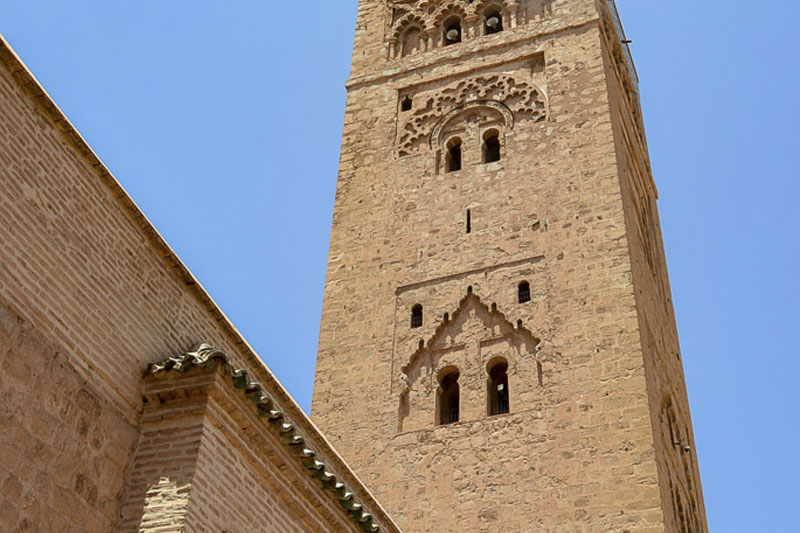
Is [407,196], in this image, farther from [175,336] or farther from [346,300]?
[175,336]

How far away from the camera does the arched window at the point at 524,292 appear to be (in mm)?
11414

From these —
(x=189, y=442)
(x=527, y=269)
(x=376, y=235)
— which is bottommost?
(x=189, y=442)

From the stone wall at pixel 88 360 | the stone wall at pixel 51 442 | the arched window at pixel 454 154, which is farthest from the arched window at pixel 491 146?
the stone wall at pixel 51 442

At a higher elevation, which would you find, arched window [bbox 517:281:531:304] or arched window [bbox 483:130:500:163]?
arched window [bbox 483:130:500:163]

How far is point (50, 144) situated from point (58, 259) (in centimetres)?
62

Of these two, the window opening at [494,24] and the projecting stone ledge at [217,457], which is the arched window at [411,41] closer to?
the window opening at [494,24]

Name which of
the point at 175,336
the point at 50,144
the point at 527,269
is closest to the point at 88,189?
the point at 50,144

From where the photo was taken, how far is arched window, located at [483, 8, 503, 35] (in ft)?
49.0

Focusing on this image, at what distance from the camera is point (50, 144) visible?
559 centimetres

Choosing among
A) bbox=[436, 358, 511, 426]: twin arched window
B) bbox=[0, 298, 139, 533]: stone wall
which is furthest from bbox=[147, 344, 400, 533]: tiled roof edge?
bbox=[436, 358, 511, 426]: twin arched window

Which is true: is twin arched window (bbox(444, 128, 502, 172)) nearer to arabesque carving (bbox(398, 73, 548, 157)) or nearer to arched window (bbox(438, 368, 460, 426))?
arabesque carving (bbox(398, 73, 548, 157))

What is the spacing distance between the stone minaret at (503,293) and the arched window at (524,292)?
27mm

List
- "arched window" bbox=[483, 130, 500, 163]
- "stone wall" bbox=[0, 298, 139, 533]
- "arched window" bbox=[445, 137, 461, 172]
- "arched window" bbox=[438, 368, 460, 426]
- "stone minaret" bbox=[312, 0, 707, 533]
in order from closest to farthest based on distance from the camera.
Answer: "stone wall" bbox=[0, 298, 139, 533], "stone minaret" bbox=[312, 0, 707, 533], "arched window" bbox=[438, 368, 460, 426], "arched window" bbox=[483, 130, 500, 163], "arched window" bbox=[445, 137, 461, 172]

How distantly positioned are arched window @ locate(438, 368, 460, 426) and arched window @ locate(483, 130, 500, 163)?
9.99 feet
